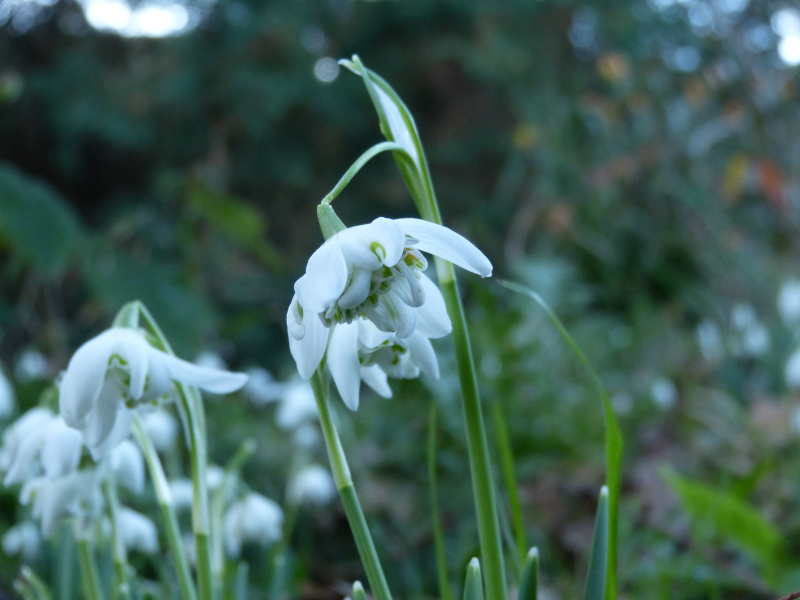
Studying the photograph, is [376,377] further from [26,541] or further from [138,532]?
[26,541]

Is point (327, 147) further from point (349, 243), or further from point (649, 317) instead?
point (349, 243)

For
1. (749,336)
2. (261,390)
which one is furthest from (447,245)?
(749,336)

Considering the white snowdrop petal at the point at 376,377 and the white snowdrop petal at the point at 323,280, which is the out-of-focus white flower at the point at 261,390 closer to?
the white snowdrop petal at the point at 376,377

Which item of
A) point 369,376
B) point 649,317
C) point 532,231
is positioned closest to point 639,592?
point 369,376

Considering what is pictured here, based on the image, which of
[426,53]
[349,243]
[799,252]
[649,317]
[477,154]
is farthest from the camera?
[477,154]

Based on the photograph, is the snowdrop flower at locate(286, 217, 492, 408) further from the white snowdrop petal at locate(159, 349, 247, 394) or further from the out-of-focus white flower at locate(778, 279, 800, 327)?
the out-of-focus white flower at locate(778, 279, 800, 327)

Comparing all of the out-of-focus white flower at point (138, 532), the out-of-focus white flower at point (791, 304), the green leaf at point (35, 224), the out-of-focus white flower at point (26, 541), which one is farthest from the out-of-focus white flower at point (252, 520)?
the out-of-focus white flower at point (791, 304)

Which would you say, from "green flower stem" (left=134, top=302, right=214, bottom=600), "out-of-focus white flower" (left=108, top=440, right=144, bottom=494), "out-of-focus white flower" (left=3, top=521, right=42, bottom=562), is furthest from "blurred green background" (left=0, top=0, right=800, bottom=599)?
"green flower stem" (left=134, top=302, right=214, bottom=600)

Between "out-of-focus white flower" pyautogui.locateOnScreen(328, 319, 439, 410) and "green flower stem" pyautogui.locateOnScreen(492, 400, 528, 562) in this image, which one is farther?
"green flower stem" pyautogui.locateOnScreen(492, 400, 528, 562)
